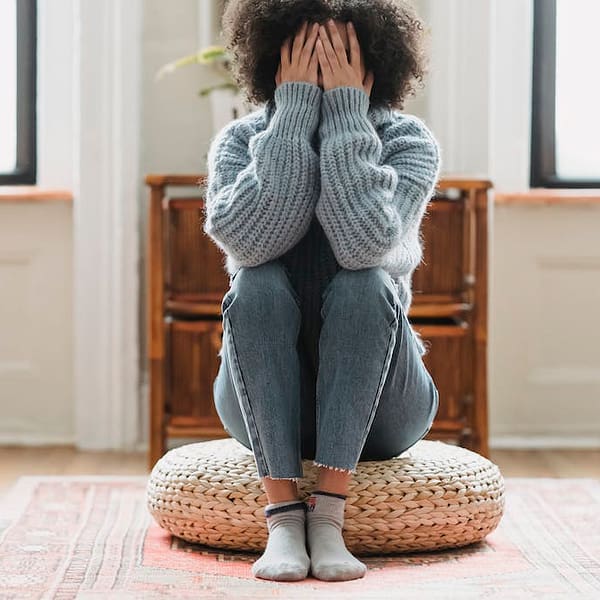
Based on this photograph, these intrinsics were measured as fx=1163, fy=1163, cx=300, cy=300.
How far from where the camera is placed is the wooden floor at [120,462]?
9.29ft

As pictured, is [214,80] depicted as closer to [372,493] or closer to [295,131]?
[295,131]

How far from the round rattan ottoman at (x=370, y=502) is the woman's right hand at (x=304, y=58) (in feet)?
2.13

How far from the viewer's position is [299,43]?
6.40 feet

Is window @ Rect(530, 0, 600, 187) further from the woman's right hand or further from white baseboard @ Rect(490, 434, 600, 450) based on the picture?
the woman's right hand

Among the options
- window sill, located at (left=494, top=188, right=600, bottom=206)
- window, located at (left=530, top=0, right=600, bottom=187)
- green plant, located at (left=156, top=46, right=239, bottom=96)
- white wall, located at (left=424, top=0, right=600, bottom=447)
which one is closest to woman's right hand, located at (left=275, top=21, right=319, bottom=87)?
green plant, located at (left=156, top=46, right=239, bottom=96)

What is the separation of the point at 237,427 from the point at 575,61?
6.06ft

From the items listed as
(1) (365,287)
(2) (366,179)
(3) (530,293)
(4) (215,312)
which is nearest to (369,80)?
(2) (366,179)

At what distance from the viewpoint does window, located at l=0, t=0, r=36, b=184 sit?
328 centimetres

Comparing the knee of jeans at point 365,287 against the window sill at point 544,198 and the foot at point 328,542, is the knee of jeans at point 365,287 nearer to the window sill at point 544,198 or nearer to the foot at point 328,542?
the foot at point 328,542

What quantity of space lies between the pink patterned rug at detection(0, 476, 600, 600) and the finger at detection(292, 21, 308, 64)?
2.74ft

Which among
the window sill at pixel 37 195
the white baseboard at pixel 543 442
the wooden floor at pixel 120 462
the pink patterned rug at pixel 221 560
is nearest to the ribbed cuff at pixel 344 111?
the pink patterned rug at pixel 221 560

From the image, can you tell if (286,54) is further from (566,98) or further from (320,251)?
(566,98)

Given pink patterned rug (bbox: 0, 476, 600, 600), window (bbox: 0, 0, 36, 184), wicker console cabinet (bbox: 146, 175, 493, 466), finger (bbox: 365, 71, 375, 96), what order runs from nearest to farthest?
pink patterned rug (bbox: 0, 476, 600, 600), finger (bbox: 365, 71, 375, 96), wicker console cabinet (bbox: 146, 175, 493, 466), window (bbox: 0, 0, 36, 184)

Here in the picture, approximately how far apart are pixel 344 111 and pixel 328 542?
694 millimetres
